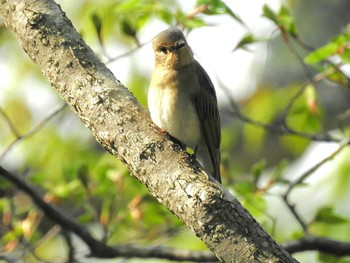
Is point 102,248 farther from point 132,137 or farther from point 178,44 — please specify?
point 132,137

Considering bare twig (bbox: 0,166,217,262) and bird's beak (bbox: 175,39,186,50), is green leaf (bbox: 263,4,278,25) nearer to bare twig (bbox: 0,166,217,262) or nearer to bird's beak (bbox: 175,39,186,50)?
bird's beak (bbox: 175,39,186,50)

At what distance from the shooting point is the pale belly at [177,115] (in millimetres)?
4457

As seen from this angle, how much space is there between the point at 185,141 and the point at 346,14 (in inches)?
257

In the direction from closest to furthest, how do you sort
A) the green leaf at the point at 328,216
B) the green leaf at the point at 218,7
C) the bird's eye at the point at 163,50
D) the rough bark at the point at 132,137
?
the rough bark at the point at 132,137
the green leaf at the point at 218,7
the green leaf at the point at 328,216
the bird's eye at the point at 163,50

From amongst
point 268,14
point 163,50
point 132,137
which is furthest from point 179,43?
point 132,137

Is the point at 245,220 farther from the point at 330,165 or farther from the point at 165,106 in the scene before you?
the point at 330,165

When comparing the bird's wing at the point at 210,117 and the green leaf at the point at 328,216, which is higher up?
the bird's wing at the point at 210,117

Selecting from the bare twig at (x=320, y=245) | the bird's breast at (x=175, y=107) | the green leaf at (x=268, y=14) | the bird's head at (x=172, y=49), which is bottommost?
the bare twig at (x=320, y=245)

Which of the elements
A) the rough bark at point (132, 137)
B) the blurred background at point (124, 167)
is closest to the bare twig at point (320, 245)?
the blurred background at point (124, 167)

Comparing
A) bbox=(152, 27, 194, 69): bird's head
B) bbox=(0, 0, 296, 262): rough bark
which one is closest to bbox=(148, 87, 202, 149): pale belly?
bbox=(152, 27, 194, 69): bird's head

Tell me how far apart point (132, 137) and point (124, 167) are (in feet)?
6.52

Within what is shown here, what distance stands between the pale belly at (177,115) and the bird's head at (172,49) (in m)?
0.21

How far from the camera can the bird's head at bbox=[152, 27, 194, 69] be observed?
183 inches

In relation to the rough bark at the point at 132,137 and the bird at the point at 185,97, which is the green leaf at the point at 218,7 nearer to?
the bird at the point at 185,97
